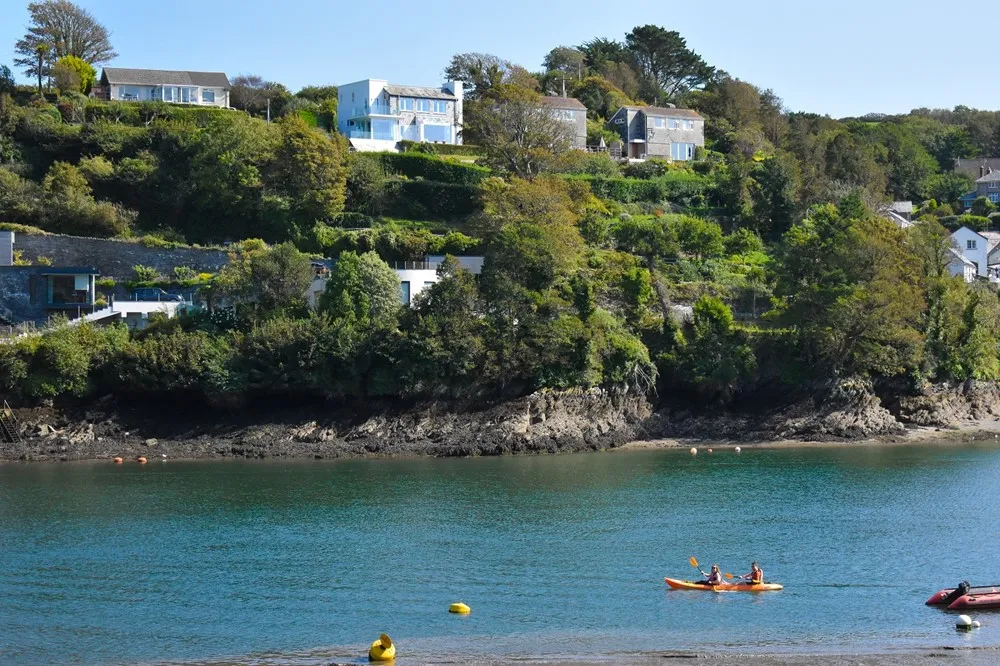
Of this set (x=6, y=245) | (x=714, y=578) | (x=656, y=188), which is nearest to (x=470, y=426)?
(x=714, y=578)

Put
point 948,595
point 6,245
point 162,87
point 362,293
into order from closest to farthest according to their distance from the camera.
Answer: point 948,595 < point 362,293 < point 6,245 < point 162,87

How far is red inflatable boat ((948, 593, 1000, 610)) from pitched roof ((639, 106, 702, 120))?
73177mm

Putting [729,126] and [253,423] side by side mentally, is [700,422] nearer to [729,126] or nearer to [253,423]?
[253,423]

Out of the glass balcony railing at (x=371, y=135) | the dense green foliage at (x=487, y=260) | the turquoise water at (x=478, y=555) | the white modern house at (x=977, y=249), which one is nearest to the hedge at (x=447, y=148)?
the dense green foliage at (x=487, y=260)

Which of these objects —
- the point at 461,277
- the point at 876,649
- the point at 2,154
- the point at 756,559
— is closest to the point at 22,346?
the point at 461,277

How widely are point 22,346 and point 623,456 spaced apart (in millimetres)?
28893

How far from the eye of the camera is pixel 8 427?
58844mm

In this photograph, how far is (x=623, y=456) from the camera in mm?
58344

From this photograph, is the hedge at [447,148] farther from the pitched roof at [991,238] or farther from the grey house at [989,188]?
the grey house at [989,188]

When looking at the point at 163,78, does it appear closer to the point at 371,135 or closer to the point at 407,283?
the point at 371,135

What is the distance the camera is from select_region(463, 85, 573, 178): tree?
82625mm

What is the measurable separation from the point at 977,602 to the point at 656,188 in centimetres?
5984

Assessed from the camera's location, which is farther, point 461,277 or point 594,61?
point 594,61

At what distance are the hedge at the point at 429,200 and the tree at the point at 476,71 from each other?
68.4ft
